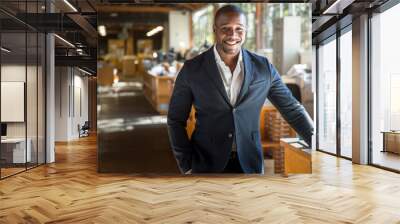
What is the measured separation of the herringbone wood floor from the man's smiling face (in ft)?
6.17

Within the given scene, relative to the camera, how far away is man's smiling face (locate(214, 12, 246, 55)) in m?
6.37

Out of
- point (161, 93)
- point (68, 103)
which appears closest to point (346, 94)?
point (161, 93)

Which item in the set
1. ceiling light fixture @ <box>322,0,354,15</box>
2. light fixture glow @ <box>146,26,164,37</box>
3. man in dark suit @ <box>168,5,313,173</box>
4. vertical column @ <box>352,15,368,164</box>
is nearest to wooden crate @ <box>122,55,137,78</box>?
light fixture glow @ <box>146,26,164,37</box>

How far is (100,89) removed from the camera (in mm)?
6648

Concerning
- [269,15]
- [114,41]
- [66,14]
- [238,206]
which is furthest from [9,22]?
[238,206]

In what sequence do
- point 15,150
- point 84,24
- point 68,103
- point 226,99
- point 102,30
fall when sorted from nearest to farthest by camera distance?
point 226,99 → point 102,30 → point 15,150 → point 84,24 → point 68,103

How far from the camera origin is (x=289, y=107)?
659cm

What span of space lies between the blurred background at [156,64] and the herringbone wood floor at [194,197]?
37 centimetres

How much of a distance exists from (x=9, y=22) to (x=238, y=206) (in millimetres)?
4433

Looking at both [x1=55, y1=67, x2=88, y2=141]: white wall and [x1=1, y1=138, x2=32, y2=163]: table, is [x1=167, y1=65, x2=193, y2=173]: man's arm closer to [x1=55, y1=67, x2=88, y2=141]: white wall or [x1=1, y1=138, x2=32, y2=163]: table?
[x1=55, y1=67, x2=88, y2=141]: white wall

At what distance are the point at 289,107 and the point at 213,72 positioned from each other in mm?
1235

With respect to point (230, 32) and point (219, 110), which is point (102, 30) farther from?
point (219, 110)

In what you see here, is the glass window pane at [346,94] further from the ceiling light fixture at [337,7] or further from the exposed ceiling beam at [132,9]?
the exposed ceiling beam at [132,9]

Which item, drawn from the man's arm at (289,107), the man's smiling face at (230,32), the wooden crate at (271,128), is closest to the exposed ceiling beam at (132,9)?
the man's smiling face at (230,32)
